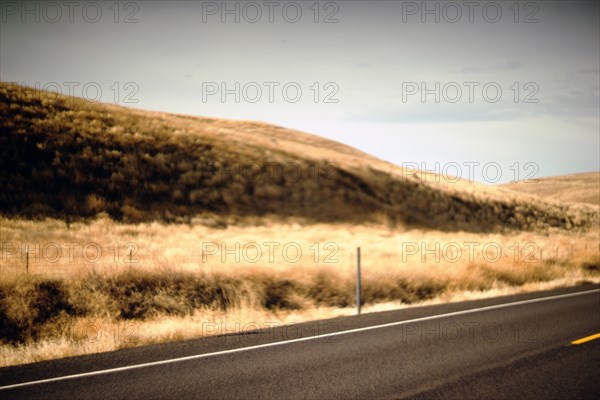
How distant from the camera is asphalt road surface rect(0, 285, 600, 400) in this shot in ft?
17.1

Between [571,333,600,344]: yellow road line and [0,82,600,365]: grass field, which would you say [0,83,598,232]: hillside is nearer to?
[0,82,600,365]: grass field

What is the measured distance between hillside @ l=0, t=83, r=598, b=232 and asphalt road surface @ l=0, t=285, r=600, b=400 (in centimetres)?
1734

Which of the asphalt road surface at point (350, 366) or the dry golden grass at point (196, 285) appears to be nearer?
the asphalt road surface at point (350, 366)

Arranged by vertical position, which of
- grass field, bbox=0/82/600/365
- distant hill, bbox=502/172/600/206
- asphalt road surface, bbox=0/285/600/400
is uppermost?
distant hill, bbox=502/172/600/206

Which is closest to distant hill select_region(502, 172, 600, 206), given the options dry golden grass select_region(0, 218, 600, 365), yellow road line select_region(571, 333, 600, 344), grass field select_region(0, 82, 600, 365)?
grass field select_region(0, 82, 600, 365)

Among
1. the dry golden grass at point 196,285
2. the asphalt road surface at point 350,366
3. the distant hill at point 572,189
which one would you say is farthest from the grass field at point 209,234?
the distant hill at point 572,189

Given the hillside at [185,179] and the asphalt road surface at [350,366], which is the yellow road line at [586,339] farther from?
the hillside at [185,179]

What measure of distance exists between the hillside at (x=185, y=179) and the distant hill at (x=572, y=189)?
51888mm

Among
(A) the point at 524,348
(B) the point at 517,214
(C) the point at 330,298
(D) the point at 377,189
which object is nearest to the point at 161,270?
(C) the point at 330,298

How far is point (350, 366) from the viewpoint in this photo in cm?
614

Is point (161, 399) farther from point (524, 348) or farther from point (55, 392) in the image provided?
point (524, 348)

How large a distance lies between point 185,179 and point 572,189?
10291 centimetres

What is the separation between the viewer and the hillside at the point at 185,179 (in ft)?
80.7

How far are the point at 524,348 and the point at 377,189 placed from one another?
33390 mm
